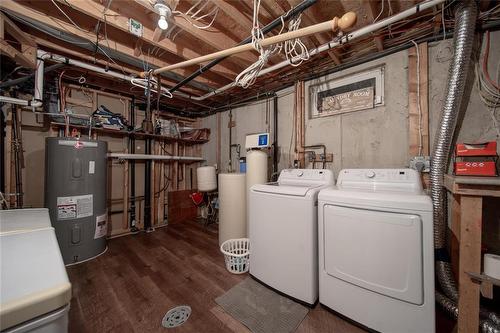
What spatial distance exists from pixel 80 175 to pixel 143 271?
1347 millimetres

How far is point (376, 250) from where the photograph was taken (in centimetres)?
129

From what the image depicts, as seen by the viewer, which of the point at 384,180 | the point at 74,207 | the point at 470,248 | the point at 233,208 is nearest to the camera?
the point at 470,248

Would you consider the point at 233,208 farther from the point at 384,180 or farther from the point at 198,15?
the point at 198,15

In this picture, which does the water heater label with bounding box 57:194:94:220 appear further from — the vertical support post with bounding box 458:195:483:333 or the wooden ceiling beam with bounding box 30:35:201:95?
the vertical support post with bounding box 458:195:483:333

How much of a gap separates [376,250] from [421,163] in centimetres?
106

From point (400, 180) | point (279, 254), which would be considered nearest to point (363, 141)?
point (400, 180)

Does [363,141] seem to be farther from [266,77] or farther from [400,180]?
[266,77]

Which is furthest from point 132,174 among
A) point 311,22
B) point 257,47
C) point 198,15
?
point 311,22

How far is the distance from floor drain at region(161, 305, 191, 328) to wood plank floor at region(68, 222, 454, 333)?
0.04m

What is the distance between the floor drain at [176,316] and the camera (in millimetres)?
1410

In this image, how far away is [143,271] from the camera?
81.6 inches

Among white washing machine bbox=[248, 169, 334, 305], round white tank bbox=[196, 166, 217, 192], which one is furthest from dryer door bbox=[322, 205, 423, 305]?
round white tank bbox=[196, 166, 217, 192]

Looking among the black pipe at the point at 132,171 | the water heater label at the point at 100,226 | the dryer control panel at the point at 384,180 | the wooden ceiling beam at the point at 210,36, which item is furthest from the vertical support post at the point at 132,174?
the dryer control panel at the point at 384,180

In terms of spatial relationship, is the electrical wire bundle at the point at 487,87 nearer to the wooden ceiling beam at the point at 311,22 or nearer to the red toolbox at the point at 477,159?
the red toolbox at the point at 477,159
